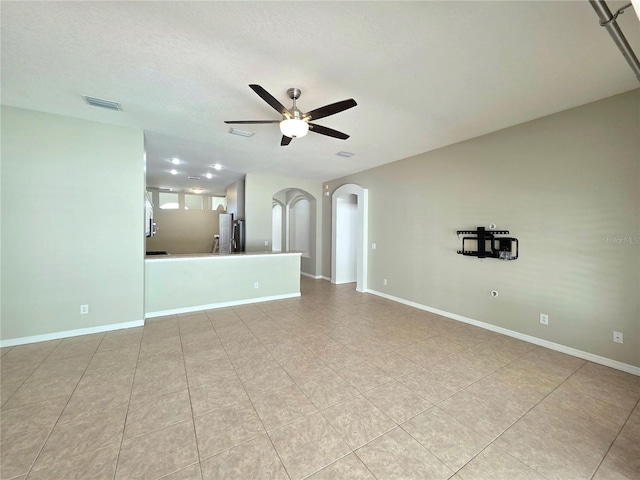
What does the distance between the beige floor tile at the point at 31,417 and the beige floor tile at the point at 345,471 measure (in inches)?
75.9

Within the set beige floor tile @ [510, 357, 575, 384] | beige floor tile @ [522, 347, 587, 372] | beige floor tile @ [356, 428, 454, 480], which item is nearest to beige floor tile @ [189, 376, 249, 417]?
beige floor tile @ [356, 428, 454, 480]

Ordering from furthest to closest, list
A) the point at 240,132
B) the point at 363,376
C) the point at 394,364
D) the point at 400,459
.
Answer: the point at 240,132, the point at 394,364, the point at 363,376, the point at 400,459

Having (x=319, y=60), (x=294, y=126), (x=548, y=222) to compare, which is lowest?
(x=548, y=222)

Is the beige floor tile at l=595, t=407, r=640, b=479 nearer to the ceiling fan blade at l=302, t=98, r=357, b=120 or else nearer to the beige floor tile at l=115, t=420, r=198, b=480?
the beige floor tile at l=115, t=420, r=198, b=480

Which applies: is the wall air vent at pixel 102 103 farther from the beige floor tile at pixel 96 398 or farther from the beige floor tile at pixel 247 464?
the beige floor tile at pixel 247 464

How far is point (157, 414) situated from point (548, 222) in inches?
176

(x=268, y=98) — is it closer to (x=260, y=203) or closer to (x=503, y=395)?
(x=503, y=395)

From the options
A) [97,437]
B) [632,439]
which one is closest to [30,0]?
[97,437]

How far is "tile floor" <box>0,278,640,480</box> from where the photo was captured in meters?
1.48

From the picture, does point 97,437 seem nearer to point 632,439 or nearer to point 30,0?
point 30,0

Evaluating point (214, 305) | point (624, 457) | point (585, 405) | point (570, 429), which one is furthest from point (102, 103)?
point (585, 405)

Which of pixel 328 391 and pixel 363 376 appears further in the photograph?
pixel 363 376

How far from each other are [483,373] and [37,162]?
5613mm

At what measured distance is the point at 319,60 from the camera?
2082 mm
